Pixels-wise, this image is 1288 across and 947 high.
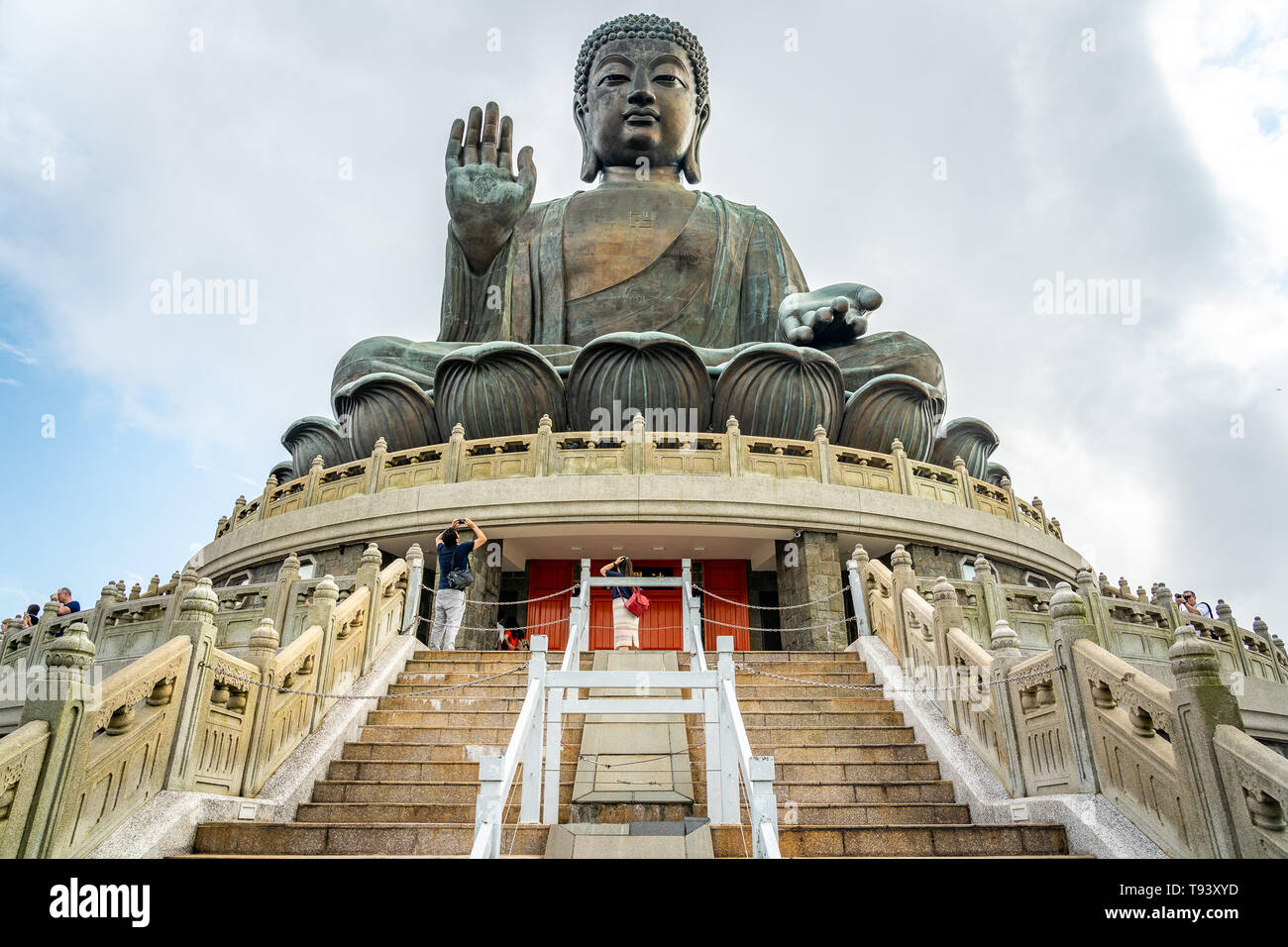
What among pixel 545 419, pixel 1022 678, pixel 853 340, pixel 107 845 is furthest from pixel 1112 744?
pixel 853 340

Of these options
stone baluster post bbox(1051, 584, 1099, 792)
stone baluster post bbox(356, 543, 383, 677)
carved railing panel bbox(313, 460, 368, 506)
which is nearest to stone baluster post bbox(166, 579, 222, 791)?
stone baluster post bbox(356, 543, 383, 677)

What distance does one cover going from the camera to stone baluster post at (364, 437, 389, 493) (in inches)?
450

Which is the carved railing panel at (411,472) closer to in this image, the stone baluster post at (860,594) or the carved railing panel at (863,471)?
the carved railing panel at (863,471)

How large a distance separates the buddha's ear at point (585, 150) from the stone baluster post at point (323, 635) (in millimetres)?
14748

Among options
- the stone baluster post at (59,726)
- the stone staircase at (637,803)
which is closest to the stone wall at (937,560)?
the stone staircase at (637,803)

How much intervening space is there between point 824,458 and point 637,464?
2403mm

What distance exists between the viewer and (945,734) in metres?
5.73

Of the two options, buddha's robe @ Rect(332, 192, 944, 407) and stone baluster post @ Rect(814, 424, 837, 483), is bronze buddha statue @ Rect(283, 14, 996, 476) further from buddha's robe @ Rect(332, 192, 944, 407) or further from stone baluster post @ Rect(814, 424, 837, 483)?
stone baluster post @ Rect(814, 424, 837, 483)

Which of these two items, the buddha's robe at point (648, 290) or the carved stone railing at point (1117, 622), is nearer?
the carved stone railing at point (1117, 622)

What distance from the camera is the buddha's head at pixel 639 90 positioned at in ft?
59.8

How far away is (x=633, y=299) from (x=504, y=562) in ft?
21.6

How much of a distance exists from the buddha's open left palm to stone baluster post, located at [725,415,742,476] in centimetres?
361

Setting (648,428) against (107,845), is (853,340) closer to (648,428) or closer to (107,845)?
(648,428)

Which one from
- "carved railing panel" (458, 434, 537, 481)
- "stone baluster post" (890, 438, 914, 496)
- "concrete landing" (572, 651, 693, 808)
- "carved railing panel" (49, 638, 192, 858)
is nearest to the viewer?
"carved railing panel" (49, 638, 192, 858)
